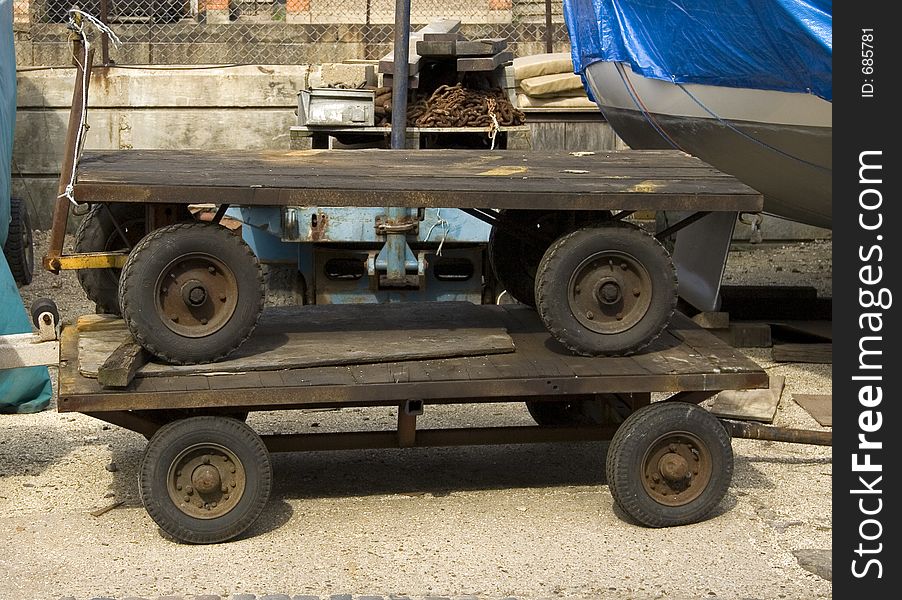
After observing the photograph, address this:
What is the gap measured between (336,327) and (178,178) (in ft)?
3.77

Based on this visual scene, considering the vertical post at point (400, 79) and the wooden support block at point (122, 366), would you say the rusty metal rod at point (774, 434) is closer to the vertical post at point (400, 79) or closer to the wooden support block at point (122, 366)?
the wooden support block at point (122, 366)

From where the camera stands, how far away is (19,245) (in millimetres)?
11211

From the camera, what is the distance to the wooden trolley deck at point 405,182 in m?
4.96

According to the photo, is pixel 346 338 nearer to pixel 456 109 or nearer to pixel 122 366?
pixel 122 366

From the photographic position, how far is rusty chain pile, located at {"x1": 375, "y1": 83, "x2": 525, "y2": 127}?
10.1m

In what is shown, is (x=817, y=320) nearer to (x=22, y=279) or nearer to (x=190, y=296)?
(x=190, y=296)

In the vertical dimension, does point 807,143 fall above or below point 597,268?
above

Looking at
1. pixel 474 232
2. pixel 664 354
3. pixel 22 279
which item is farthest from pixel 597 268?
pixel 22 279

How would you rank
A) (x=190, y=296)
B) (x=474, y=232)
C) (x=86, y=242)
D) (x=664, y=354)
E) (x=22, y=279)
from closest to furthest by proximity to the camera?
(x=190, y=296) → (x=664, y=354) → (x=86, y=242) → (x=474, y=232) → (x=22, y=279)

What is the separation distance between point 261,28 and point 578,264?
399 inches

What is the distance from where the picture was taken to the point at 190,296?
197 inches

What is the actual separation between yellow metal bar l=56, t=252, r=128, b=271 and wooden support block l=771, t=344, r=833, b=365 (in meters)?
5.23

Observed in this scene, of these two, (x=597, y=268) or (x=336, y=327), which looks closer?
(x=597, y=268)

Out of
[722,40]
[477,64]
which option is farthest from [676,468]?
[477,64]
